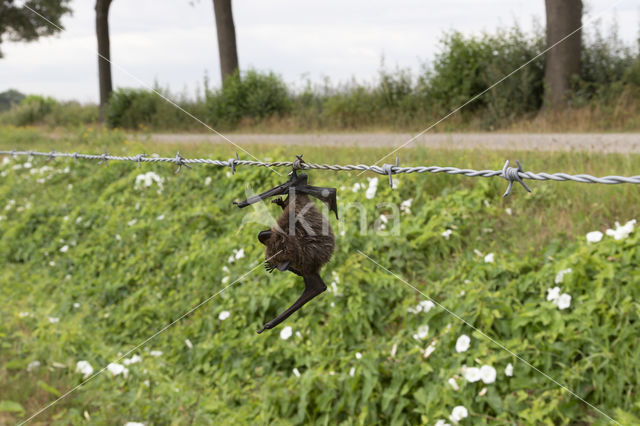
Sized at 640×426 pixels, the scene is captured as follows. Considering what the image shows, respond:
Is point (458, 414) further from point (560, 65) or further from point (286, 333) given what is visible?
point (560, 65)

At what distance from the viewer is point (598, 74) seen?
29.6ft

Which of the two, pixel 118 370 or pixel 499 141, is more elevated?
pixel 499 141

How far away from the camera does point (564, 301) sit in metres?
3.04

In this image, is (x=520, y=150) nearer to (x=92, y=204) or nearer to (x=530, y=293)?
(x=530, y=293)

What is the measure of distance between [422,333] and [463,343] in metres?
0.33

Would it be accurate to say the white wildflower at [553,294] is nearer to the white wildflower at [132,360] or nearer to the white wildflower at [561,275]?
the white wildflower at [561,275]

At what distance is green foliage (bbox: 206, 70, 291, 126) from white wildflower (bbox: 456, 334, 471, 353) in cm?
863

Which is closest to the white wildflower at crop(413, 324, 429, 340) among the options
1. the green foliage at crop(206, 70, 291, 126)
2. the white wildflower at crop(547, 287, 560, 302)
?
the white wildflower at crop(547, 287, 560, 302)

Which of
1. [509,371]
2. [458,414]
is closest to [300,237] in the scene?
[458,414]

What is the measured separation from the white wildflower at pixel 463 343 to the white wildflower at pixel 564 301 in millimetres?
589

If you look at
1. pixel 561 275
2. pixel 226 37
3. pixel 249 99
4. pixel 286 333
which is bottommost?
pixel 286 333

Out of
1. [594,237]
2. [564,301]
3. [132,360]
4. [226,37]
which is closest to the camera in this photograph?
[564,301]

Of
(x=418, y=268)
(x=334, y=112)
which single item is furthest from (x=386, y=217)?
(x=334, y=112)

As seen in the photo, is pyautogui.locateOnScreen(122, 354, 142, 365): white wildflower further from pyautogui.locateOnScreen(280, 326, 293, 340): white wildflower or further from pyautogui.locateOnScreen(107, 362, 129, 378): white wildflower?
pyautogui.locateOnScreen(280, 326, 293, 340): white wildflower
